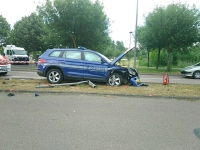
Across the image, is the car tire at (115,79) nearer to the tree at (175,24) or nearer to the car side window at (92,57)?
the car side window at (92,57)

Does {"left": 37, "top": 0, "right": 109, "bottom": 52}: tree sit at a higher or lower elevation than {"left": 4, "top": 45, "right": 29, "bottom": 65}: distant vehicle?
higher

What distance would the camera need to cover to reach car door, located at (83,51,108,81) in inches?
333

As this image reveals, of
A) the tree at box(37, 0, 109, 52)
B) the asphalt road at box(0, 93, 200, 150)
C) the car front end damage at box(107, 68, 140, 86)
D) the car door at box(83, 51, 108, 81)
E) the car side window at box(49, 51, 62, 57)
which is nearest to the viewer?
the asphalt road at box(0, 93, 200, 150)

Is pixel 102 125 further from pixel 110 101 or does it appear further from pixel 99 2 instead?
pixel 99 2

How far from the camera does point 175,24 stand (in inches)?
709

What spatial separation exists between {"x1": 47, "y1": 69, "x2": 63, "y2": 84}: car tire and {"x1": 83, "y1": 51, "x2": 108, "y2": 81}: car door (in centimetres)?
122

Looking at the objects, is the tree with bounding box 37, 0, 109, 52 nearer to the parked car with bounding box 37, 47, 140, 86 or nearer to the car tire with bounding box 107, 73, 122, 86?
the parked car with bounding box 37, 47, 140, 86

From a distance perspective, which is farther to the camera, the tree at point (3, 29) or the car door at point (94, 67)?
the tree at point (3, 29)

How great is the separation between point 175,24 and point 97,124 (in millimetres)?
16930

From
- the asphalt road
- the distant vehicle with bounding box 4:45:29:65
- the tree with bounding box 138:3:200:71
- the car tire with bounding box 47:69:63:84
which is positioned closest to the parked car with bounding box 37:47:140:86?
the car tire with bounding box 47:69:63:84

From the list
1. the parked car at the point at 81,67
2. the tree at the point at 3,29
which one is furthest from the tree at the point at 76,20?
the tree at the point at 3,29

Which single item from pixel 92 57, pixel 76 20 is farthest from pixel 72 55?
pixel 76 20

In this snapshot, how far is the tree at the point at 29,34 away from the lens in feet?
126

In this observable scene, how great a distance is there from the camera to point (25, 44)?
39188 mm
